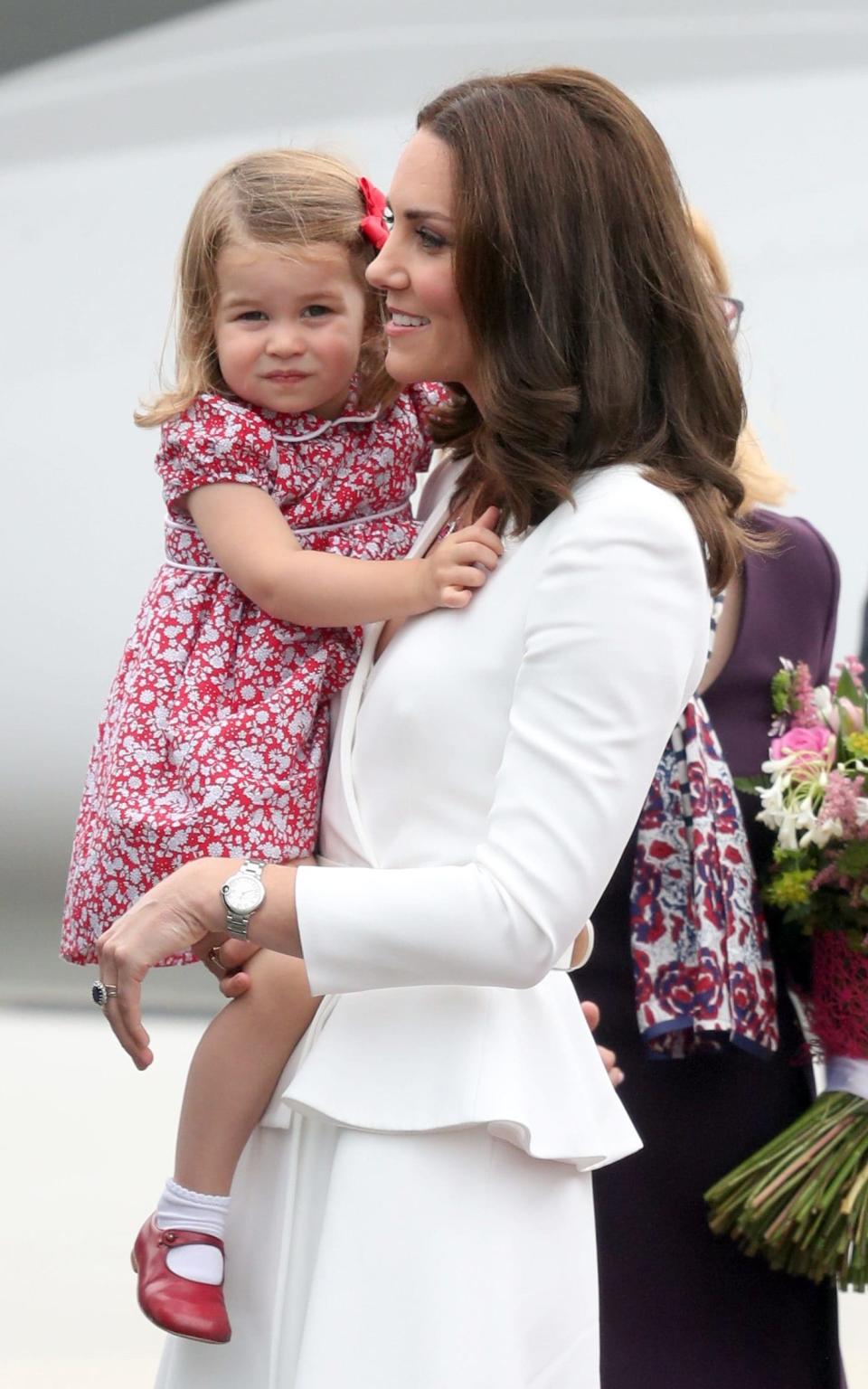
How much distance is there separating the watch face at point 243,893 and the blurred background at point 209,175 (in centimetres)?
439

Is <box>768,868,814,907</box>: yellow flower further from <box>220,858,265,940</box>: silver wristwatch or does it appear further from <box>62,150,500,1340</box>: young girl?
<box>220,858,265,940</box>: silver wristwatch

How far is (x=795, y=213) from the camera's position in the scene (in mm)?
6141

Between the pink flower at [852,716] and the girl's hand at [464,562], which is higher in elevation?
the girl's hand at [464,562]

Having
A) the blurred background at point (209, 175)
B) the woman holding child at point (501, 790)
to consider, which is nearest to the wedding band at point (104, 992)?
the woman holding child at point (501, 790)

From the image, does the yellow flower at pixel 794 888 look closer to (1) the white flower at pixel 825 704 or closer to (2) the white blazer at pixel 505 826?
(1) the white flower at pixel 825 704

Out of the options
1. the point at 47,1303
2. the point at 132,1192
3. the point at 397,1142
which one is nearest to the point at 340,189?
the point at 397,1142

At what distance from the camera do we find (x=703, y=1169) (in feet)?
7.54

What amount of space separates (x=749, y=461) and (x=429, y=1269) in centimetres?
134

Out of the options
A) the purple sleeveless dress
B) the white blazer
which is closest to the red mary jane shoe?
the white blazer

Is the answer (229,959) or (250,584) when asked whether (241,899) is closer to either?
(229,959)

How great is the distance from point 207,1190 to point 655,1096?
830 mm

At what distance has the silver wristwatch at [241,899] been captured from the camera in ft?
4.50

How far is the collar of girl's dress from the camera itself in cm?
179

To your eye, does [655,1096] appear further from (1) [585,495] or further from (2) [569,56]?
(2) [569,56]
